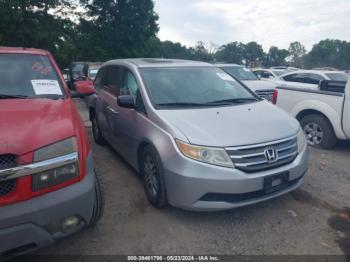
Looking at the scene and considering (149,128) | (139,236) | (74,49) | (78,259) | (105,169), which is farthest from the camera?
(74,49)

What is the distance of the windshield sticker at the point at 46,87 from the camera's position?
3.33 metres

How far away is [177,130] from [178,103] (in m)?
0.69

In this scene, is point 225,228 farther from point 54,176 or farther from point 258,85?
point 258,85

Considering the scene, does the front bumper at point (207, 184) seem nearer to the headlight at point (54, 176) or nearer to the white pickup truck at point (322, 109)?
the headlight at point (54, 176)

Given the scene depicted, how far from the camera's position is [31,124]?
2480 millimetres

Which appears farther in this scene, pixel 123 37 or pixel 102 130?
pixel 123 37

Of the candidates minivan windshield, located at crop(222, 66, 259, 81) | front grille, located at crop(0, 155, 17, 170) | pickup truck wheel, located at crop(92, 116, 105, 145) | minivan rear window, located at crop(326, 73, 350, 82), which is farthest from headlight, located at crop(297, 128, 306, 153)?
minivan rear window, located at crop(326, 73, 350, 82)

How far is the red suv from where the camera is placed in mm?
2146

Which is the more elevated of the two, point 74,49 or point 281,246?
point 74,49

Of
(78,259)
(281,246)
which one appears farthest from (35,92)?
(281,246)

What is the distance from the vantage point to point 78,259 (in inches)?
111

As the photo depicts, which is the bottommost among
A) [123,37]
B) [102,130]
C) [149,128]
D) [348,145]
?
[348,145]

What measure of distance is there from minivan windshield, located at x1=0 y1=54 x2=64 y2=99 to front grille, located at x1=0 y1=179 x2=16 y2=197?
130cm

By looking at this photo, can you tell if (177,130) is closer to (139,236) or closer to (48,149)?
(139,236)
